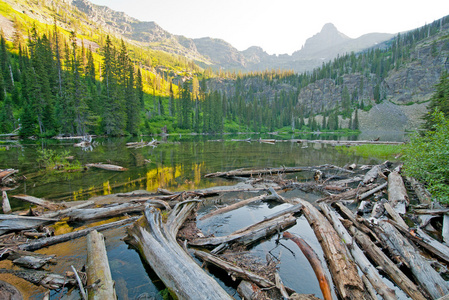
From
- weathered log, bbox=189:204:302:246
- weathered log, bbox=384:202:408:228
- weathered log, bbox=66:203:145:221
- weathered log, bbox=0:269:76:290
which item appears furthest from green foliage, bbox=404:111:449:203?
weathered log, bbox=66:203:145:221

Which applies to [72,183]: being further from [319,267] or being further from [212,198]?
[319,267]

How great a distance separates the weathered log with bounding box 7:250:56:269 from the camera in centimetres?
605

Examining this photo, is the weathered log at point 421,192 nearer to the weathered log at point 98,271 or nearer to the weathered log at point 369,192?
the weathered log at point 369,192

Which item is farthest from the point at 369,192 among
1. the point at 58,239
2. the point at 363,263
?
the point at 58,239

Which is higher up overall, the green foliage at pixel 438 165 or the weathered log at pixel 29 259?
the green foliage at pixel 438 165

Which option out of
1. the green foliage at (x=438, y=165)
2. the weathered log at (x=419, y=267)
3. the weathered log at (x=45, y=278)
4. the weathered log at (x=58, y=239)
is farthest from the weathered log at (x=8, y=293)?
the green foliage at (x=438, y=165)

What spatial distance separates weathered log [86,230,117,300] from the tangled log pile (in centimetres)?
3

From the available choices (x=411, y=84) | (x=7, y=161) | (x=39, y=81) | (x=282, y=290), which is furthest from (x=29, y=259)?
(x=411, y=84)

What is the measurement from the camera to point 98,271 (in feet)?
17.2

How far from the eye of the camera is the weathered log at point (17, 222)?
24.3 feet

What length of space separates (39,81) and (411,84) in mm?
228242

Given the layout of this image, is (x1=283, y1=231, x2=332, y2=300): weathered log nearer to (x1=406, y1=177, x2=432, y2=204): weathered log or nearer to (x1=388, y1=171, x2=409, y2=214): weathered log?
(x1=388, y1=171, x2=409, y2=214): weathered log

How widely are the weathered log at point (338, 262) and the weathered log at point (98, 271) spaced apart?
5784 mm

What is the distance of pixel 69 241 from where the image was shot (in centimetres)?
765
